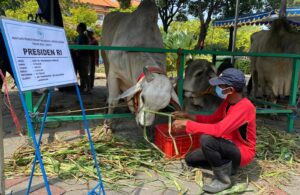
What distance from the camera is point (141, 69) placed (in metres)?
4.13

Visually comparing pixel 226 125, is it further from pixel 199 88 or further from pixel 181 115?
pixel 199 88

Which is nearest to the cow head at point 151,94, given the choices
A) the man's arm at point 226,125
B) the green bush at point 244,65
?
the man's arm at point 226,125

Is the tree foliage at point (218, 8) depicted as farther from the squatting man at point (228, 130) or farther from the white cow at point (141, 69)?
the squatting man at point (228, 130)

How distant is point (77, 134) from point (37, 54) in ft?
8.26

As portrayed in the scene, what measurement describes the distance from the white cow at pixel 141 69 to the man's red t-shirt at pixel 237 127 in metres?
0.51

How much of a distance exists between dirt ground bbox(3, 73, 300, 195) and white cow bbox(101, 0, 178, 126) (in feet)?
1.91

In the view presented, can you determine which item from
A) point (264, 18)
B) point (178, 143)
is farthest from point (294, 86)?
point (264, 18)

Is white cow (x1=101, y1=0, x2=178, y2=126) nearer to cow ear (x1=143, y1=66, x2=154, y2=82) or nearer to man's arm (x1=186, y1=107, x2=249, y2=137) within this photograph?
cow ear (x1=143, y1=66, x2=154, y2=82)

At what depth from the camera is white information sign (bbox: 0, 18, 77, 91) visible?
6.90ft

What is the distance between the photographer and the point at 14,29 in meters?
2.15

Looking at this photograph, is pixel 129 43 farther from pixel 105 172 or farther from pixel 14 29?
pixel 14 29

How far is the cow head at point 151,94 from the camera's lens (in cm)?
344

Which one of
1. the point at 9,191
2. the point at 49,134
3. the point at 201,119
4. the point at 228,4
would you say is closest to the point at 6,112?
the point at 49,134

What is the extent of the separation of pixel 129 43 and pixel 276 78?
3021 mm
